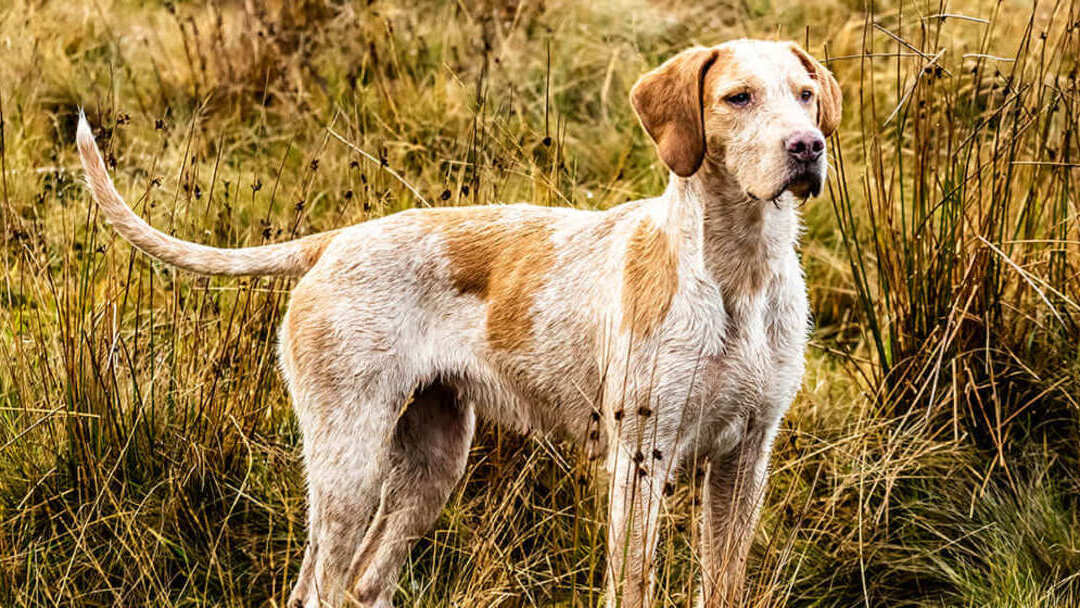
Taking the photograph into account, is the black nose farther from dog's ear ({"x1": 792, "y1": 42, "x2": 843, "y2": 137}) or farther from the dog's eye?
dog's ear ({"x1": 792, "y1": 42, "x2": 843, "y2": 137})

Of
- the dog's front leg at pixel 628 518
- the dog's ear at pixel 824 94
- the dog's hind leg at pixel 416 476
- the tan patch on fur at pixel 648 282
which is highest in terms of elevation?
the dog's ear at pixel 824 94

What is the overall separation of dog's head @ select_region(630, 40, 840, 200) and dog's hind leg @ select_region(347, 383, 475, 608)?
1122 mm

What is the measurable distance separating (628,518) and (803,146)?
3.21ft

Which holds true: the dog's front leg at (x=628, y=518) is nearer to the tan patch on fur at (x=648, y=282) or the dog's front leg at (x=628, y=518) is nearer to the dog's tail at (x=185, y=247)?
the tan patch on fur at (x=648, y=282)

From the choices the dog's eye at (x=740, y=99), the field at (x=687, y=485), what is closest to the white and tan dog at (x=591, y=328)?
the dog's eye at (x=740, y=99)

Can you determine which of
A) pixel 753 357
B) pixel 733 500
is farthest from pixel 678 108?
pixel 733 500

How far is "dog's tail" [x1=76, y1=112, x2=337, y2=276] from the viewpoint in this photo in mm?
3582

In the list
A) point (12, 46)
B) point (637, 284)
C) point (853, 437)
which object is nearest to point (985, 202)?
point (853, 437)

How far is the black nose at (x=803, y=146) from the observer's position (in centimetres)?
296

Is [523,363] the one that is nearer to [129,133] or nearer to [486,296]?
[486,296]

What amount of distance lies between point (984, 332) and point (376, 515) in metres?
1.95

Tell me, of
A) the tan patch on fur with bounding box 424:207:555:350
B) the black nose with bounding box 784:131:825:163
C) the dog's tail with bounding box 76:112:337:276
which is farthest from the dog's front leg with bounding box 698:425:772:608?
the dog's tail with bounding box 76:112:337:276

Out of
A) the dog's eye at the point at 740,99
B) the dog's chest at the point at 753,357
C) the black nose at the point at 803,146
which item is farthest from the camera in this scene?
the dog's chest at the point at 753,357

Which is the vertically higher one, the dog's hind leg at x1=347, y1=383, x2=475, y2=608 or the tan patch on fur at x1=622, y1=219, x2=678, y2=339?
the tan patch on fur at x1=622, y1=219, x2=678, y2=339
